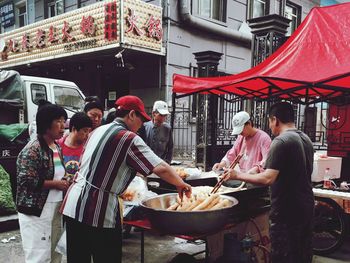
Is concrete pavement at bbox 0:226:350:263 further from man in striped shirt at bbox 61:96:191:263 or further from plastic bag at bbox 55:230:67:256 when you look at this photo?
man in striped shirt at bbox 61:96:191:263

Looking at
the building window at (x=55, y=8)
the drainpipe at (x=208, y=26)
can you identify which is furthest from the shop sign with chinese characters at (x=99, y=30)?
the building window at (x=55, y=8)

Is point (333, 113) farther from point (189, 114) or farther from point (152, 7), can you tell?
point (152, 7)

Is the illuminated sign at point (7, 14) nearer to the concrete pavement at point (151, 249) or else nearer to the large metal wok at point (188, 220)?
the concrete pavement at point (151, 249)

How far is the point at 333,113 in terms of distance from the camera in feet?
22.6

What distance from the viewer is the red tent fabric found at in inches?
164

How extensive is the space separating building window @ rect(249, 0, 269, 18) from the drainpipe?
1311 mm

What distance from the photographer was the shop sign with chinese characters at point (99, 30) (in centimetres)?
1008


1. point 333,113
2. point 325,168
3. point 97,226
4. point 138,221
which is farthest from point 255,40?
point 97,226

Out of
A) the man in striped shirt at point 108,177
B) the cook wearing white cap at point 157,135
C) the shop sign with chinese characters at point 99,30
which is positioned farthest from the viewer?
the shop sign with chinese characters at point 99,30

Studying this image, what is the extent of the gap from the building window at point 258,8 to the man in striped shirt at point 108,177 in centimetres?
1357

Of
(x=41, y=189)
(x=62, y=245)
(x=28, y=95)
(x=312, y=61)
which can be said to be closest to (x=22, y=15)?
(x=28, y=95)

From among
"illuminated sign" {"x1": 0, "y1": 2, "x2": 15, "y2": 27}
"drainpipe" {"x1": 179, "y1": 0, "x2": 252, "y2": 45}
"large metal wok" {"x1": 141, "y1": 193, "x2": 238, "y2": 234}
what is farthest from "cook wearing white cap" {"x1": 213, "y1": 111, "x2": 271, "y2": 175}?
"illuminated sign" {"x1": 0, "y1": 2, "x2": 15, "y2": 27}

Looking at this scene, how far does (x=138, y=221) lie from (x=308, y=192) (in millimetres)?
1708

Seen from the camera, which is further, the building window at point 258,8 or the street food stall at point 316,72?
the building window at point 258,8
